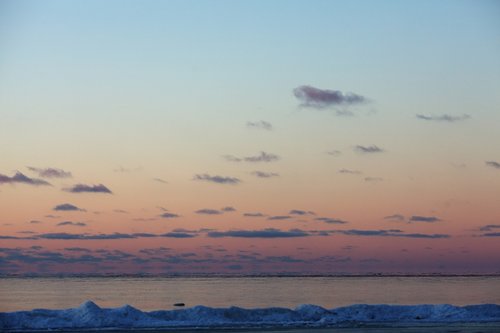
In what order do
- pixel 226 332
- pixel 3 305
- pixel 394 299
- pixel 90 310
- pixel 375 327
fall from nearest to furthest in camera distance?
pixel 226 332
pixel 375 327
pixel 90 310
pixel 3 305
pixel 394 299

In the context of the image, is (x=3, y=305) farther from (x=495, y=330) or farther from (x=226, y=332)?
(x=495, y=330)

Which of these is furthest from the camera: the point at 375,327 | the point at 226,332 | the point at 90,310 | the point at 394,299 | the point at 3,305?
the point at 394,299

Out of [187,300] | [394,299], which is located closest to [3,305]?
[187,300]

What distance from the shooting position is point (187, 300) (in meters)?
85.6

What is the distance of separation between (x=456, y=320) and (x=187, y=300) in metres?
44.4

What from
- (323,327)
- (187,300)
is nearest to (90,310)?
(323,327)

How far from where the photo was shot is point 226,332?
3828 centimetres

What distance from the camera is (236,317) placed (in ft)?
154

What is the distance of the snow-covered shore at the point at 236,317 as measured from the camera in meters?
42.0

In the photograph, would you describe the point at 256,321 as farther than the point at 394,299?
No

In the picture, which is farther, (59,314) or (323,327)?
(59,314)

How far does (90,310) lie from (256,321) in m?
9.46

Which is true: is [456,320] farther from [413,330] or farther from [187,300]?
[187,300]

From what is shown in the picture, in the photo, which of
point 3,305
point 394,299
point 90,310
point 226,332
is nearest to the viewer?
point 226,332
